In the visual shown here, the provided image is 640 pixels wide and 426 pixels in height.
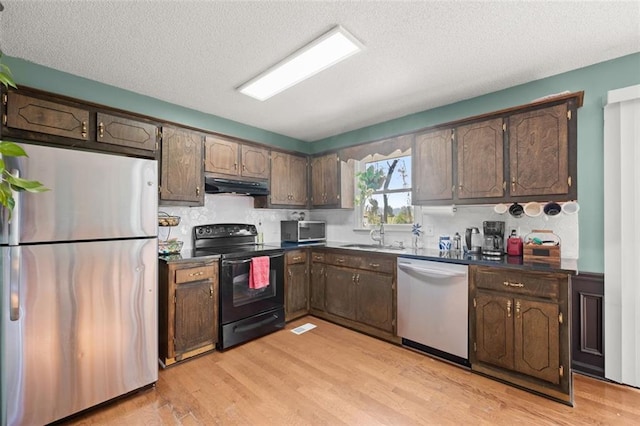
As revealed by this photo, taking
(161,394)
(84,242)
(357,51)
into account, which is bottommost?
(161,394)

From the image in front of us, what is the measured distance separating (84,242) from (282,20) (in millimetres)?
1970

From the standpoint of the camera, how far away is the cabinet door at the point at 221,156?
10.5ft

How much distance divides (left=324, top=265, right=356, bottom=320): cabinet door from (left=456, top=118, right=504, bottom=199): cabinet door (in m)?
1.54

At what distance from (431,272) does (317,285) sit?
1574 mm

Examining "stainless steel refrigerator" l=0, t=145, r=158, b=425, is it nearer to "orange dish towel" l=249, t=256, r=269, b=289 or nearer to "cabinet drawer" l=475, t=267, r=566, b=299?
"orange dish towel" l=249, t=256, r=269, b=289

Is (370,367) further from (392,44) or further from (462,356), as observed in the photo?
(392,44)

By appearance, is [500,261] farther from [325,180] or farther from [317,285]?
[325,180]

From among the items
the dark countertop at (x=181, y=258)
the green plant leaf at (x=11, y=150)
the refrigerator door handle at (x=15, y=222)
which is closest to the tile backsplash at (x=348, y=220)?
the dark countertop at (x=181, y=258)

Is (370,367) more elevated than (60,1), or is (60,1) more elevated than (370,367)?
(60,1)

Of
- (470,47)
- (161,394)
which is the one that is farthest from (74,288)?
(470,47)

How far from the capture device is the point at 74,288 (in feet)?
6.08

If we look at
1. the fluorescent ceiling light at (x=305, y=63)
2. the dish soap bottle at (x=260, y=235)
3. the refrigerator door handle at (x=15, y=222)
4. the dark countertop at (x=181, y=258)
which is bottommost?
A: the dark countertop at (x=181, y=258)

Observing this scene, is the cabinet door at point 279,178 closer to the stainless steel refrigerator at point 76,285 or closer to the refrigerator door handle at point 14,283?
the stainless steel refrigerator at point 76,285

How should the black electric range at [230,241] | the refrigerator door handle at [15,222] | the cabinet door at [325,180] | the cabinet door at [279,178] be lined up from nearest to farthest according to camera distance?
1. the refrigerator door handle at [15,222]
2. the black electric range at [230,241]
3. the cabinet door at [279,178]
4. the cabinet door at [325,180]
